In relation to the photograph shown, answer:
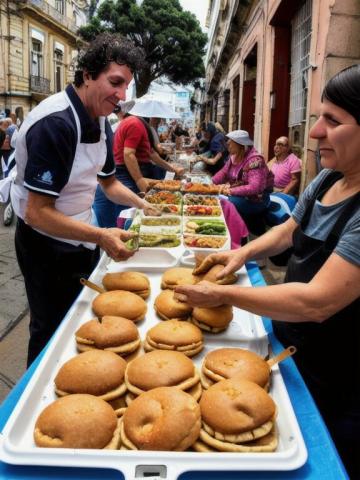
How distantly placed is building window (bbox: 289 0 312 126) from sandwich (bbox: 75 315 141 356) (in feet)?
20.5

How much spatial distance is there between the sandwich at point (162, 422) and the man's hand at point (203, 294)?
0.41 meters

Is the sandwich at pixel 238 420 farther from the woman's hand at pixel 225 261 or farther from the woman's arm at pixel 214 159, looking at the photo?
the woman's arm at pixel 214 159

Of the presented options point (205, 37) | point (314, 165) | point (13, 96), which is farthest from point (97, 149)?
point (205, 37)

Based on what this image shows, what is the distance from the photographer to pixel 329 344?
1528 millimetres

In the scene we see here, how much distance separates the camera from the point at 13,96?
1028 inches

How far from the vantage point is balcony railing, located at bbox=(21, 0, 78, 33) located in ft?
Answer: 92.4

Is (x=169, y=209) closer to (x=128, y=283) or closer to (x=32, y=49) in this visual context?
(x=128, y=283)

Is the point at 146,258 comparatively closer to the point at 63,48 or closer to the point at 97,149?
the point at 97,149

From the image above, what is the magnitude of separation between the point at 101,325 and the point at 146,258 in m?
0.98

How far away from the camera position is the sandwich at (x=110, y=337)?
147cm

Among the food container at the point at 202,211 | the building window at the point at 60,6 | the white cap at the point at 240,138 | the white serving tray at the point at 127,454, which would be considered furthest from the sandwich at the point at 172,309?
the building window at the point at 60,6

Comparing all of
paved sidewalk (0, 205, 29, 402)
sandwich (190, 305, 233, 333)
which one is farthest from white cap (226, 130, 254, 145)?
sandwich (190, 305, 233, 333)

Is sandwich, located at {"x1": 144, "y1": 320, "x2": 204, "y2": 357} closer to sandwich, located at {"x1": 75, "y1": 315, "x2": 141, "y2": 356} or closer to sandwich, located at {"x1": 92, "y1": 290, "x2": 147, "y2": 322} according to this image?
sandwich, located at {"x1": 75, "y1": 315, "x2": 141, "y2": 356}

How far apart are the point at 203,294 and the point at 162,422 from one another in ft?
1.72
